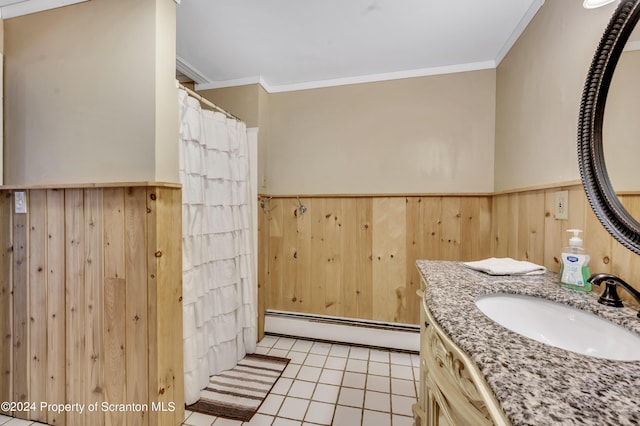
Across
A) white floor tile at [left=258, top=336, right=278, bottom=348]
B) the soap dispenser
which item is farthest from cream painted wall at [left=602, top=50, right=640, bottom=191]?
white floor tile at [left=258, top=336, right=278, bottom=348]

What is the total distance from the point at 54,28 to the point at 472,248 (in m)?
2.89

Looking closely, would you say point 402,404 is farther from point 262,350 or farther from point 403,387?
point 262,350

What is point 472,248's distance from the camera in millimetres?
2016

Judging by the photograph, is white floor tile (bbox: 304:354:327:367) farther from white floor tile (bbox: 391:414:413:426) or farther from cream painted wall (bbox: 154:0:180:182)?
cream painted wall (bbox: 154:0:180:182)

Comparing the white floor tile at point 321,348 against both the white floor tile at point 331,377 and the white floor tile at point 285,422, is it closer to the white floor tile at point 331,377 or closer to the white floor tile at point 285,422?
the white floor tile at point 331,377

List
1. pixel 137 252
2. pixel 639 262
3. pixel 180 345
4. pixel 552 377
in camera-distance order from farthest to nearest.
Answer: pixel 180 345 < pixel 137 252 < pixel 639 262 < pixel 552 377

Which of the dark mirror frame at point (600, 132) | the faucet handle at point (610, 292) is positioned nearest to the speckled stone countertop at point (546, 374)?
the faucet handle at point (610, 292)

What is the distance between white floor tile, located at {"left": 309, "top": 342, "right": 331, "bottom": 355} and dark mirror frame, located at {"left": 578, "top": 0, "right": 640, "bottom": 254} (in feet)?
6.08

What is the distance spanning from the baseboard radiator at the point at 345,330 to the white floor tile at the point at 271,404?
683 millimetres

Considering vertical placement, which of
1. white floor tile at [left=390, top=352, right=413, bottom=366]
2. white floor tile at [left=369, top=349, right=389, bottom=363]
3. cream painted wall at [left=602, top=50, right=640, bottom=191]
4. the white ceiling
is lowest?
white floor tile at [left=369, top=349, right=389, bottom=363]

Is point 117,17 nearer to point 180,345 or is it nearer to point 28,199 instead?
point 28,199

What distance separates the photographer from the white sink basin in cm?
63

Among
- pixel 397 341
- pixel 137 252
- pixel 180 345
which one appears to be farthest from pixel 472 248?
pixel 137 252

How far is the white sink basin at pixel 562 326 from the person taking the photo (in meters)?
0.63
